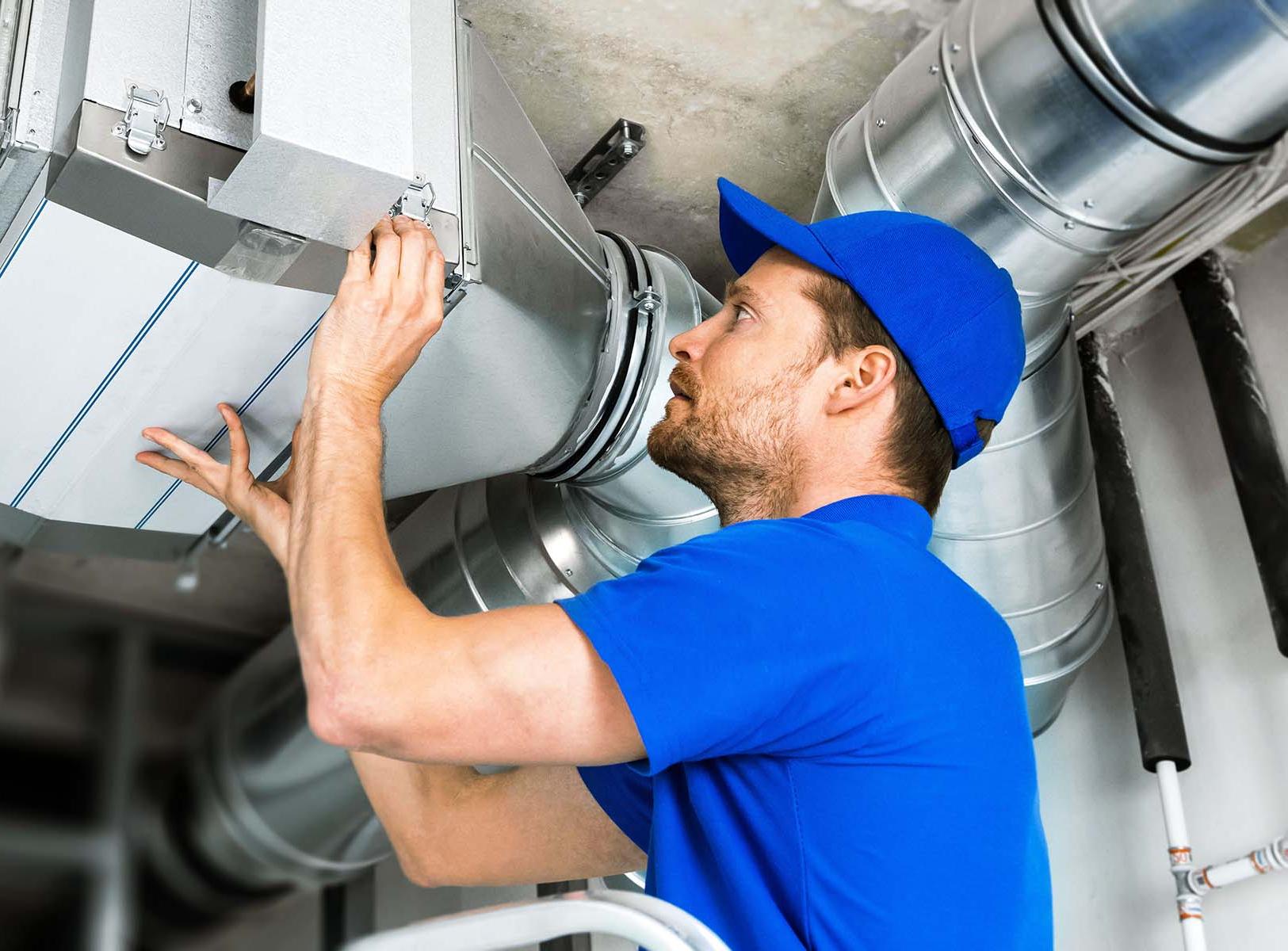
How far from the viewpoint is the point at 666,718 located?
2.36 ft

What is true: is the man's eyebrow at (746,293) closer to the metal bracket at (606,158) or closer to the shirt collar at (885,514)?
the shirt collar at (885,514)

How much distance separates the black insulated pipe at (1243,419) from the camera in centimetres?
147

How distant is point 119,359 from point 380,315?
28 centimetres

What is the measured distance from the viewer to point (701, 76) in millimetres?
1502

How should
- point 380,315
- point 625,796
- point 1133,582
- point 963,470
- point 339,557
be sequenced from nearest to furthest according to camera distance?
point 339,557 → point 380,315 → point 625,796 → point 963,470 → point 1133,582

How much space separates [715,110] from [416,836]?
99 centimetres

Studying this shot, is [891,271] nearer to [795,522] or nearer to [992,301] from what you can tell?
[992,301]

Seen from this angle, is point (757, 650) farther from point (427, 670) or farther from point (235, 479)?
point (235, 479)

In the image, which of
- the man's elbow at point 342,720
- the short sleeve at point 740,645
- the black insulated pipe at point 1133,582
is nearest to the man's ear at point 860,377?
the short sleeve at point 740,645

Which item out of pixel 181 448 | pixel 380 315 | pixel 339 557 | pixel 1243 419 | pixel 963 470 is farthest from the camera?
pixel 1243 419

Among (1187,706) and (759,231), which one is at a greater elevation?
(759,231)

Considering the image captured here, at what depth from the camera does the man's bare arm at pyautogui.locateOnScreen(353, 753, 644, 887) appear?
1070 millimetres

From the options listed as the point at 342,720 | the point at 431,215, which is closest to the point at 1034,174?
the point at 431,215

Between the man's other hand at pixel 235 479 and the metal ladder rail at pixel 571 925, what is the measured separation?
12.5 inches
